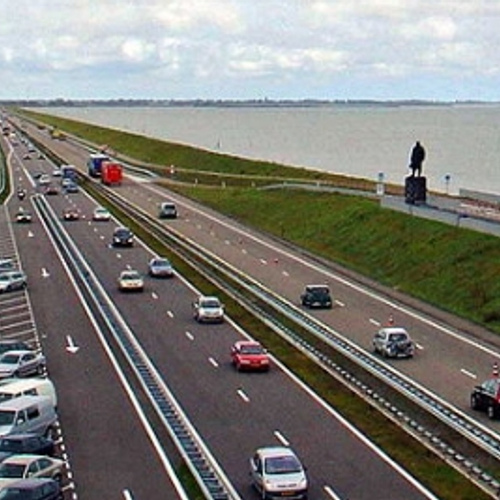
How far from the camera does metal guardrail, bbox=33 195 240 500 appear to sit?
30.2m

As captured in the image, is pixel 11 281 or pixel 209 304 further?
pixel 11 281

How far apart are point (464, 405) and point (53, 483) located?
14576 mm

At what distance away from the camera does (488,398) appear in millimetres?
37438

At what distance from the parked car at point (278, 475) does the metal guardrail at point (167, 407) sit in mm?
718

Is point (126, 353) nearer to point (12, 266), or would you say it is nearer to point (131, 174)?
point (12, 266)

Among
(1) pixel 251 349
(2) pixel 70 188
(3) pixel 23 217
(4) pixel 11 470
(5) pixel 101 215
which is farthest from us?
(2) pixel 70 188

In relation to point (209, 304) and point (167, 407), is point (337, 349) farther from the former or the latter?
point (209, 304)

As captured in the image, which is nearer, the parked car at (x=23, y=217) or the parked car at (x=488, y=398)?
the parked car at (x=488, y=398)

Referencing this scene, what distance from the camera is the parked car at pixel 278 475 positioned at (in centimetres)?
2900

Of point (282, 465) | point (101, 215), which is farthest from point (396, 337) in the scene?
point (101, 215)

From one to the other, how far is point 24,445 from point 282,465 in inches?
280

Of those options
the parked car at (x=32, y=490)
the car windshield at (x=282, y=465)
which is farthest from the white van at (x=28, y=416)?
the car windshield at (x=282, y=465)

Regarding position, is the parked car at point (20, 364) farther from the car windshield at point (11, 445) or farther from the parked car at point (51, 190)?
the parked car at point (51, 190)

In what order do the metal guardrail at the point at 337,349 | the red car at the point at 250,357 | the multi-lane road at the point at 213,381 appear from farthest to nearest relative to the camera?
the red car at the point at 250,357
the metal guardrail at the point at 337,349
the multi-lane road at the point at 213,381
